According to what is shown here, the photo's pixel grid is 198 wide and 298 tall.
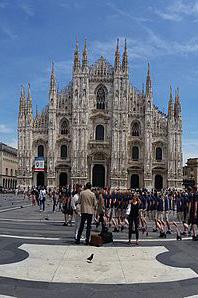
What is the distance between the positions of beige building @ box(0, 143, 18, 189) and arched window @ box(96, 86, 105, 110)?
3651 cm

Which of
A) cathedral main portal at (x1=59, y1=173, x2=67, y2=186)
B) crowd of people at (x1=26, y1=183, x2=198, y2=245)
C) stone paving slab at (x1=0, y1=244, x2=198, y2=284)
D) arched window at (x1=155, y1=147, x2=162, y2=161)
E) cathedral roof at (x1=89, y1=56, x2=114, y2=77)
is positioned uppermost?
cathedral roof at (x1=89, y1=56, x2=114, y2=77)

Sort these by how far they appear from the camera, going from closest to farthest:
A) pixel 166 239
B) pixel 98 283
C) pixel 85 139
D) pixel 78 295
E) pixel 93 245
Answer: pixel 78 295
pixel 98 283
pixel 93 245
pixel 166 239
pixel 85 139

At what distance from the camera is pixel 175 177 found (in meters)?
60.6

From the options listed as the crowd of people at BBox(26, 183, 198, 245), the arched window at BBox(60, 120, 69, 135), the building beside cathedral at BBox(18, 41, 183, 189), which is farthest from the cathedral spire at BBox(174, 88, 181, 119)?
the crowd of people at BBox(26, 183, 198, 245)

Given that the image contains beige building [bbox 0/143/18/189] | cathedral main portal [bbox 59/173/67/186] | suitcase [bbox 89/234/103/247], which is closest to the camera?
suitcase [bbox 89/234/103/247]

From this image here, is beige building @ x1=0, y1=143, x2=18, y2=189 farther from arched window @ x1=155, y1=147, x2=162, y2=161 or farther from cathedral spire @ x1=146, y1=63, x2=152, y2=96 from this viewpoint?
cathedral spire @ x1=146, y1=63, x2=152, y2=96

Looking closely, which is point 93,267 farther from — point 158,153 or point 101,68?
point 101,68

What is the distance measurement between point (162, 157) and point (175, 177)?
3.80 metres

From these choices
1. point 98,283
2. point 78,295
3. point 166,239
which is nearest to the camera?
point 78,295

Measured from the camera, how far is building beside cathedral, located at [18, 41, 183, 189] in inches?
2370

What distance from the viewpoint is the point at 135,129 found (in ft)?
205

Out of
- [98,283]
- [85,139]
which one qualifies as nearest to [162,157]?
[85,139]

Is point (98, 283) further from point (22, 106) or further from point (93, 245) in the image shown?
point (22, 106)

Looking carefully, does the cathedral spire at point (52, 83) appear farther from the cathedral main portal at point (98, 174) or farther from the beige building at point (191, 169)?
the beige building at point (191, 169)
